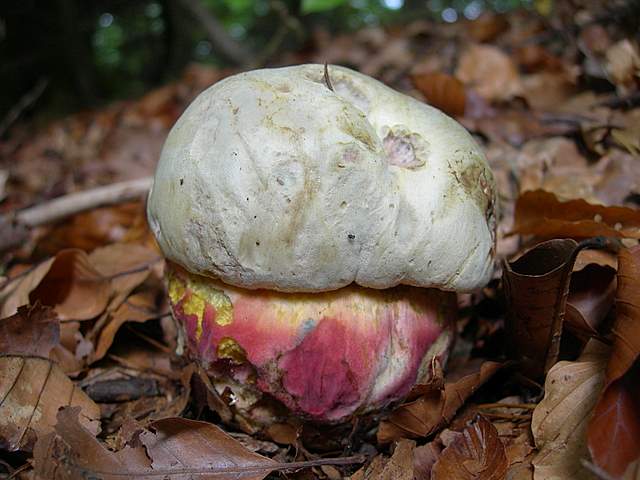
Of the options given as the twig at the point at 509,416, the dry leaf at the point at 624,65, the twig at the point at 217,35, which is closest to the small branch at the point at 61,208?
the twig at the point at 509,416

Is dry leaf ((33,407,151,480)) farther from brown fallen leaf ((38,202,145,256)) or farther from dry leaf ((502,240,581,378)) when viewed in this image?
brown fallen leaf ((38,202,145,256))

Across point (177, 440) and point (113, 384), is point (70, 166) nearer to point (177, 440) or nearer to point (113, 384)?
point (113, 384)

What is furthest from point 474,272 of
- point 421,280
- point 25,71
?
point 25,71

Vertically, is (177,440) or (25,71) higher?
(177,440)

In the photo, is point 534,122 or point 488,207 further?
point 534,122

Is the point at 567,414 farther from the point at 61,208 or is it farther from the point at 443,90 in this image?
the point at 61,208

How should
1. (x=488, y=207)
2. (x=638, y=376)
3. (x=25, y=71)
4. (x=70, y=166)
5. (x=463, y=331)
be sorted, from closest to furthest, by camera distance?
(x=638, y=376)
(x=488, y=207)
(x=463, y=331)
(x=70, y=166)
(x=25, y=71)

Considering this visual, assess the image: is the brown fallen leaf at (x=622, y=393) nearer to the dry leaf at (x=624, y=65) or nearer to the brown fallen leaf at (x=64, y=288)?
the brown fallen leaf at (x=64, y=288)
